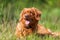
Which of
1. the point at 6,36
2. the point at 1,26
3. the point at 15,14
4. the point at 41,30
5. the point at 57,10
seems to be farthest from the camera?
the point at 57,10

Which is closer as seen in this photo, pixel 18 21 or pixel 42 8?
pixel 18 21

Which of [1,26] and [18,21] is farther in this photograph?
[18,21]

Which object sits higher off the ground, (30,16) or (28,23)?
(30,16)

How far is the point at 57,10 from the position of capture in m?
21.2

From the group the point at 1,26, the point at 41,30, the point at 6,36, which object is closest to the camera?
the point at 6,36

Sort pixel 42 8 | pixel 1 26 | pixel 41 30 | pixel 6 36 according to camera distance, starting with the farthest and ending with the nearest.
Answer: pixel 42 8
pixel 41 30
pixel 1 26
pixel 6 36

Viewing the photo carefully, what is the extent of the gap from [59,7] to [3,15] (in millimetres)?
10594

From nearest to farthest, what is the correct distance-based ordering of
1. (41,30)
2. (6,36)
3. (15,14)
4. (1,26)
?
(6,36), (1,26), (41,30), (15,14)

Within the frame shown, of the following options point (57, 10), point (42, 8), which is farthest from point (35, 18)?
point (57, 10)

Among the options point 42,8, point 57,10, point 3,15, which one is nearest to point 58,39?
point 3,15

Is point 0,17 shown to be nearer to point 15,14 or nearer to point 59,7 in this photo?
point 15,14

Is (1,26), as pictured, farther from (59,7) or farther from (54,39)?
(59,7)

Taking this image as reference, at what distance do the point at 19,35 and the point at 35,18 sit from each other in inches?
28.2

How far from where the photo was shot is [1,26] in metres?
10.9
